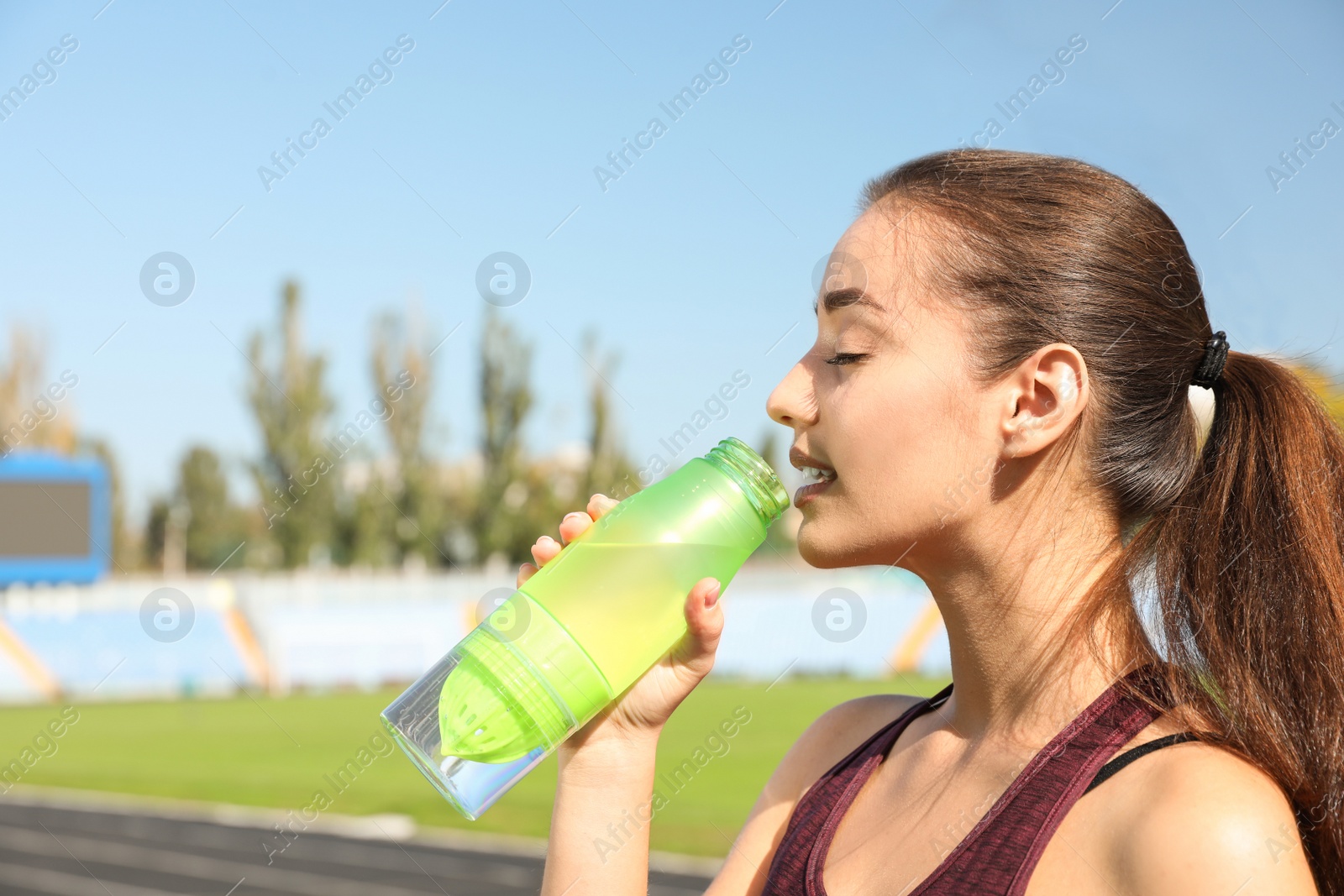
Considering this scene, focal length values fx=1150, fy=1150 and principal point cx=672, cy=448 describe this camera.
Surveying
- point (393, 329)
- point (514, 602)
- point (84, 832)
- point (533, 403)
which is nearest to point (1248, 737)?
point (514, 602)

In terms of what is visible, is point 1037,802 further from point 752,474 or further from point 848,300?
point 848,300

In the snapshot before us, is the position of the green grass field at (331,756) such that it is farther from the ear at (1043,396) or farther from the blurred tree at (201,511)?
the blurred tree at (201,511)

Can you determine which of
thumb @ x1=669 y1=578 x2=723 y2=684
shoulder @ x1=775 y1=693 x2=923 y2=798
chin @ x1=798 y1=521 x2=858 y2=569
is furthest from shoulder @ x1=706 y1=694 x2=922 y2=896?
chin @ x1=798 y1=521 x2=858 y2=569

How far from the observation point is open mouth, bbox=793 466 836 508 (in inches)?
70.4

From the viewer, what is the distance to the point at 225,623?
25.9 m

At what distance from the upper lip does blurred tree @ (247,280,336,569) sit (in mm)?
36833

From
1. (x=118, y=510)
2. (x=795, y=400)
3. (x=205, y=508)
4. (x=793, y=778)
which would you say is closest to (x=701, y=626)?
(x=795, y=400)

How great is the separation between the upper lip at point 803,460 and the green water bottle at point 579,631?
4cm

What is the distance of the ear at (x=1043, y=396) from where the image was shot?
1.70 metres

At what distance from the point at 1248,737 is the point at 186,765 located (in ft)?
56.0

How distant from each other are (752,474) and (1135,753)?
677 millimetres

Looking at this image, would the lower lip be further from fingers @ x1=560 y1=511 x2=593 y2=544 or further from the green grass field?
the green grass field

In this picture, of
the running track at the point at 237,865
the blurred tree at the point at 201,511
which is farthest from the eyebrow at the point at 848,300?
the blurred tree at the point at 201,511

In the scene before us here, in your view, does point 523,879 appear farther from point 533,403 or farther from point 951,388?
point 533,403
